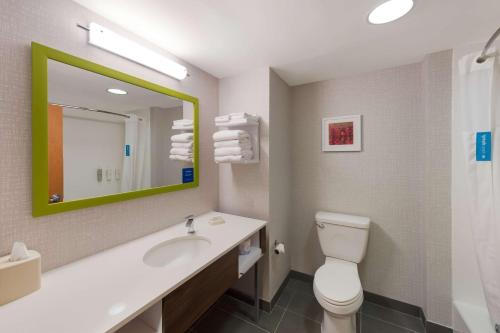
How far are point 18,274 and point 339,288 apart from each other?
1686 mm

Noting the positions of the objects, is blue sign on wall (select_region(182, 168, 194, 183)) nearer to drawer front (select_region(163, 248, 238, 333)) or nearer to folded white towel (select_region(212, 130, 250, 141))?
folded white towel (select_region(212, 130, 250, 141))

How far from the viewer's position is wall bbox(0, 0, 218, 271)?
82 cm

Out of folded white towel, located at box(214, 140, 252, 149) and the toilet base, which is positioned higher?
folded white towel, located at box(214, 140, 252, 149)

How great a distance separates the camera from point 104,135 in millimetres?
1136

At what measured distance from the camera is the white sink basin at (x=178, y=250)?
4.12 ft

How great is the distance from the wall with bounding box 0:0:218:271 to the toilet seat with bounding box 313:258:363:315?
130 cm

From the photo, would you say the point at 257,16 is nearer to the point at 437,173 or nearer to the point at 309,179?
the point at 309,179

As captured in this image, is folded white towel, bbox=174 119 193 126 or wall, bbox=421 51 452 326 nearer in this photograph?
wall, bbox=421 51 452 326

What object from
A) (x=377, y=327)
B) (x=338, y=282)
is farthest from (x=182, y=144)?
(x=377, y=327)

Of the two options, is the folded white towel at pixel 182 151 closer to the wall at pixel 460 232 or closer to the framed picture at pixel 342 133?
the framed picture at pixel 342 133

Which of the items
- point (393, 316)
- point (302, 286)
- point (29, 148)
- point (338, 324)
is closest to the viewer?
point (29, 148)

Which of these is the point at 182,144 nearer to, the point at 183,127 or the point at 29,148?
the point at 183,127

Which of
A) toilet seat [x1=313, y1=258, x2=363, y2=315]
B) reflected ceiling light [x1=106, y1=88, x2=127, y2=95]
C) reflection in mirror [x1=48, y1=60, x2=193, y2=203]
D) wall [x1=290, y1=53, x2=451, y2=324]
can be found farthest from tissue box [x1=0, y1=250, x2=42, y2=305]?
wall [x1=290, y1=53, x2=451, y2=324]

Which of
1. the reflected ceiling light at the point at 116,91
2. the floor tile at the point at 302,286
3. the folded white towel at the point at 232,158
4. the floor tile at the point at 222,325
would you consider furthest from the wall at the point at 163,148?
the floor tile at the point at 302,286
